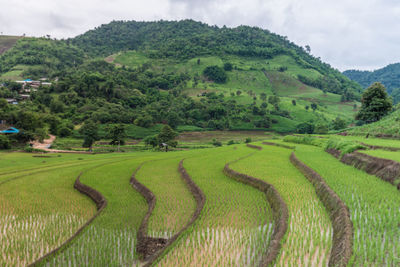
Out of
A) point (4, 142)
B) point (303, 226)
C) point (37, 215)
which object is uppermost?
point (303, 226)

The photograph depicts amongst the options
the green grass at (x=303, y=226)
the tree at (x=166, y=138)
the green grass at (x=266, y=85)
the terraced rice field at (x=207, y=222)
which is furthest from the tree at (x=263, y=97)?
the green grass at (x=303, y=226)

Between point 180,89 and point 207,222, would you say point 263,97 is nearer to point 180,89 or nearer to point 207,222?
point 180,89

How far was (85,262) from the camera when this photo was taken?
21.7 feet

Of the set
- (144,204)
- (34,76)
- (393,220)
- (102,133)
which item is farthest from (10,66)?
(393,220)

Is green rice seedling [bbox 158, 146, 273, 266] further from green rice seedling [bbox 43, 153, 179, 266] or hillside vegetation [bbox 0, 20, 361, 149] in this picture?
hillside vegetation [bbox 0, 20, 361, 149]

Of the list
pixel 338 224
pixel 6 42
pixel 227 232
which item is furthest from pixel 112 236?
pixel 6 42

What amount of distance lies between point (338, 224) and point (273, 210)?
Result: 106 inches

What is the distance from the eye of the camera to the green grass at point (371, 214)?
4.71 metres

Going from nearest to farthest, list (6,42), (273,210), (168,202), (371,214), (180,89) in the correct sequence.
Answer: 1. (371,214)
2. (273,210)
3. (168,202)
4. (180,89)
5. (6,42)

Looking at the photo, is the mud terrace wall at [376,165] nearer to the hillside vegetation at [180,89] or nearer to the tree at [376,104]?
the tree at [376,104]

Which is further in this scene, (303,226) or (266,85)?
(266,85)

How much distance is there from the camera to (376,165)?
10.7m

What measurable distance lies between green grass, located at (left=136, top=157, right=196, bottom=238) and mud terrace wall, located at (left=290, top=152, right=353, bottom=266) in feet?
15.2

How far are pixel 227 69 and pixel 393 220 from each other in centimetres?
14898
